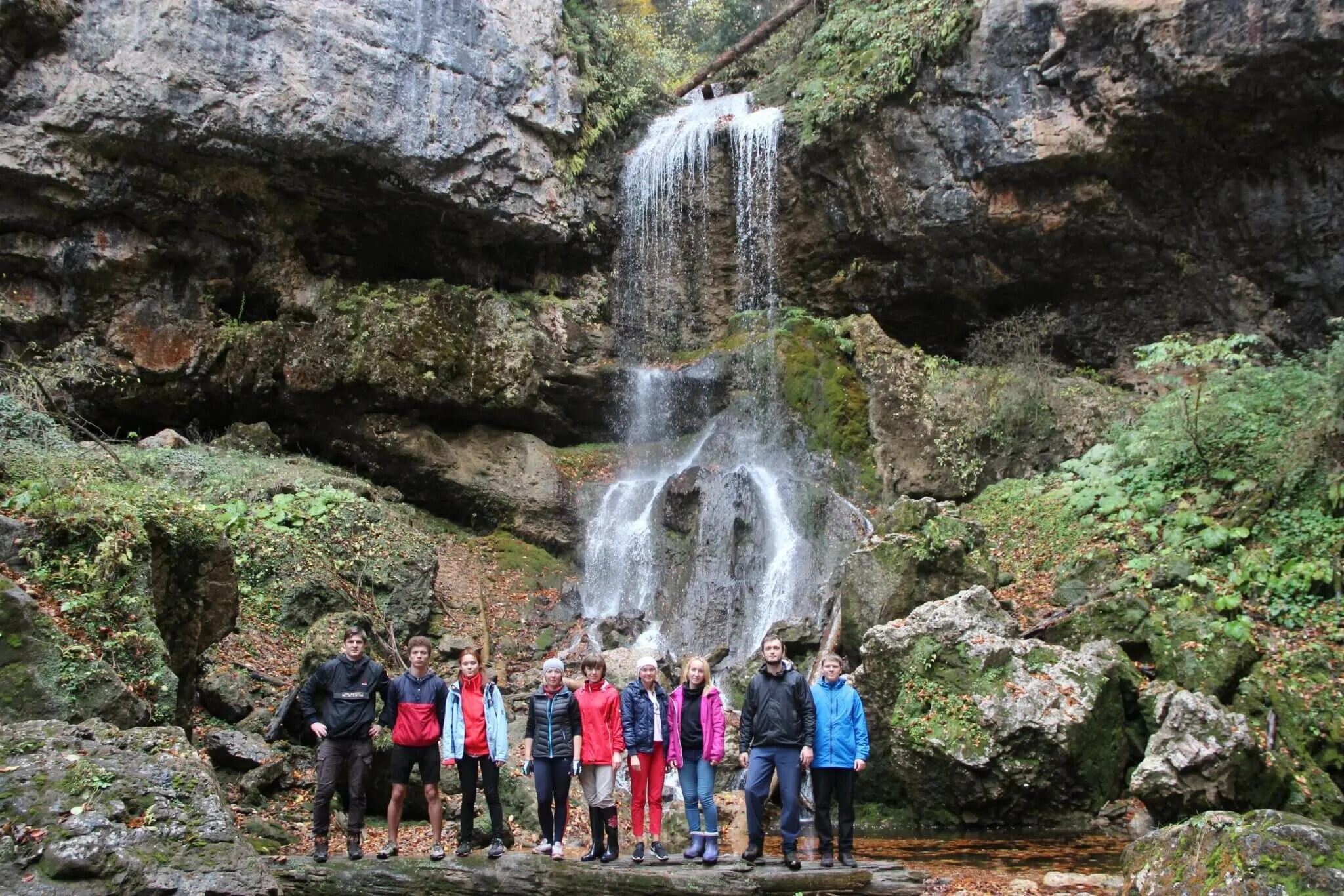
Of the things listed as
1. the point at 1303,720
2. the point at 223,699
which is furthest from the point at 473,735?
the point at 1303,720

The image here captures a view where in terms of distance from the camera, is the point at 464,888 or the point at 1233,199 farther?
the point at 1233,199

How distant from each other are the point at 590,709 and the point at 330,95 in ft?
37.8

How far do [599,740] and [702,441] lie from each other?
11088 mm

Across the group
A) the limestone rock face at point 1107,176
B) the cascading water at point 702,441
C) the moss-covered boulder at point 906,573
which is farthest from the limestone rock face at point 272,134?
the moss-covered boulder at point 906,573

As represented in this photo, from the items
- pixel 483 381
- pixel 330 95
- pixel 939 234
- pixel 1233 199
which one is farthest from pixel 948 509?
pixel 330 95

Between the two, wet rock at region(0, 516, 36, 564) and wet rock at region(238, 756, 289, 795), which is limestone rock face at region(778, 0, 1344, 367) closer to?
wet rock at region(238, 756, 289, 795)

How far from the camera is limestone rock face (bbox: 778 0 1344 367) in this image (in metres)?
12.6

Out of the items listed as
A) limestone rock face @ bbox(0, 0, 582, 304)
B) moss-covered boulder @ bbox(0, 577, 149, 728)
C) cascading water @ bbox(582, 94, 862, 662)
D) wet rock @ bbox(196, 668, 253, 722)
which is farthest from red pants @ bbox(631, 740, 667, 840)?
limestone rock face @ bbox(0, 0, 582, 304)

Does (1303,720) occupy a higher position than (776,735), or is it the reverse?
(776,735)

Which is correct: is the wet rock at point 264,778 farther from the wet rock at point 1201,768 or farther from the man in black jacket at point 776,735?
the wet rock at point 1201,768

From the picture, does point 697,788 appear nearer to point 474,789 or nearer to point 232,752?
point 474,789

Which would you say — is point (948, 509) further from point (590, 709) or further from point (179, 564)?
point (179, 564)

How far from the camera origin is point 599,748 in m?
5.97

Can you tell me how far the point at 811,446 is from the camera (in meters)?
15.7
